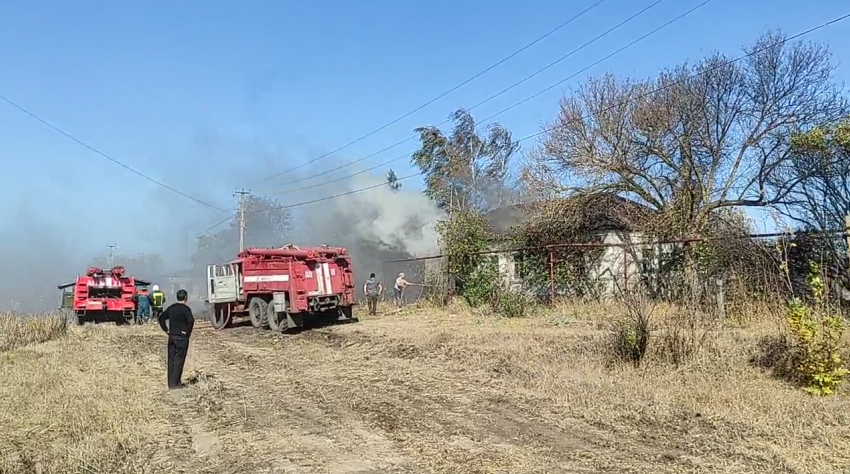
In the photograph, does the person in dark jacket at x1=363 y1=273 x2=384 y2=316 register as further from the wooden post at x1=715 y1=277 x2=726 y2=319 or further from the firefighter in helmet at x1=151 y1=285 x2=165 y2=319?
the wooden post at x1=715 y1=277 x2=726 y2=319

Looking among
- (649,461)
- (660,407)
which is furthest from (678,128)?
(649,461)

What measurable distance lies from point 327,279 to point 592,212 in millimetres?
9133

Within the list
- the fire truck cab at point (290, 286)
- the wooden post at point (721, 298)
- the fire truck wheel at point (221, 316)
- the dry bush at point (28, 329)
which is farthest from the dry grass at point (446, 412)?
the fire truck wheel at point (221, 316)

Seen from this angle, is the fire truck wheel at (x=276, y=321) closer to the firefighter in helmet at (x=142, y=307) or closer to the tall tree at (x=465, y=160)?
the firefighter in helmet at (x=142, y=307)

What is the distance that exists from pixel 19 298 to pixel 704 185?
193 feet

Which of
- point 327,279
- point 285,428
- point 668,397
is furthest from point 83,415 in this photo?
point 327,279

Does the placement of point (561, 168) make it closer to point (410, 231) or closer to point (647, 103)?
point (647, 103)

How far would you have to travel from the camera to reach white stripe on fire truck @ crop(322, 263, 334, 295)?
19.3 metres

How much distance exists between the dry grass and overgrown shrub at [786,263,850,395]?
0.31 metres

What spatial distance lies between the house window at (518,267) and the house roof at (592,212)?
1.40 metres

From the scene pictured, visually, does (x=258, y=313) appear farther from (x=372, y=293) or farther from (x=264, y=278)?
(x=372, y=293)

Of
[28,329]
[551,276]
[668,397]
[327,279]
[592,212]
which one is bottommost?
[668,397]

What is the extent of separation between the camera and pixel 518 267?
73.4 ft

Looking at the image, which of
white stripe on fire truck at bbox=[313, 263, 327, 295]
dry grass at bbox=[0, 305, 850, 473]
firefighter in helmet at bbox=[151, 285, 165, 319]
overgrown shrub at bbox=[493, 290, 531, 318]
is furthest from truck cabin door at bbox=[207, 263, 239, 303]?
overgrown shrub at bbox=[493, 290, 531, 318]
